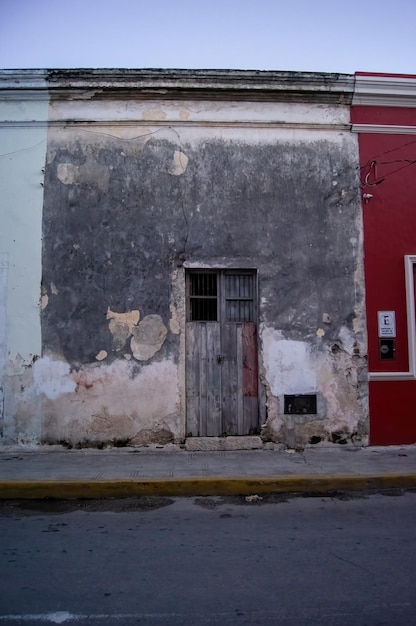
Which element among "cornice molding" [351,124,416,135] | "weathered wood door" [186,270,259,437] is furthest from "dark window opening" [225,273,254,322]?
"cornice molding" [351,124,416,135]

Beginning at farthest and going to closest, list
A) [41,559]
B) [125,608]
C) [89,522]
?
[89,522] < [41,559] < [125,608]

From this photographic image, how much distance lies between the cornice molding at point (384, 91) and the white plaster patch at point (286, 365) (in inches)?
A: 161

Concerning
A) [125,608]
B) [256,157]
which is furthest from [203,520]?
[256,157]

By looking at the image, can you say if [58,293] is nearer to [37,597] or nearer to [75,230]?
[75,230]

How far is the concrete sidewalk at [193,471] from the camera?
636 cm

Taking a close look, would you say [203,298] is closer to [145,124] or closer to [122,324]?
[122,324]

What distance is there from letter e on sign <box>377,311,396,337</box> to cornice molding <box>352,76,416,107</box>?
3479 millimetres

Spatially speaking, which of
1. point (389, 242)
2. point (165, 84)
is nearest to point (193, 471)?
point (389, 242)

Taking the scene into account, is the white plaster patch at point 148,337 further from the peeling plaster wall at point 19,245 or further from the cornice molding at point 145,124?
the cornice molding at point 145,124

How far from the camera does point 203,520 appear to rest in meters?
5.43

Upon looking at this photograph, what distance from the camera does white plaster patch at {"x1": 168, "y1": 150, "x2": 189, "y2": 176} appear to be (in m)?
8.68

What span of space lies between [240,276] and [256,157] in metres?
1.93

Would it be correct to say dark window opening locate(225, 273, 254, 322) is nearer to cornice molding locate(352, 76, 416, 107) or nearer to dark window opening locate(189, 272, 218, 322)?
dark window opening locate(189, 272, 218, 322)

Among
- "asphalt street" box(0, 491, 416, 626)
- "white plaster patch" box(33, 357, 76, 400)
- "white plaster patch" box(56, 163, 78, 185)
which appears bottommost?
"asphalt street" box(0, 491, 416, 626)
